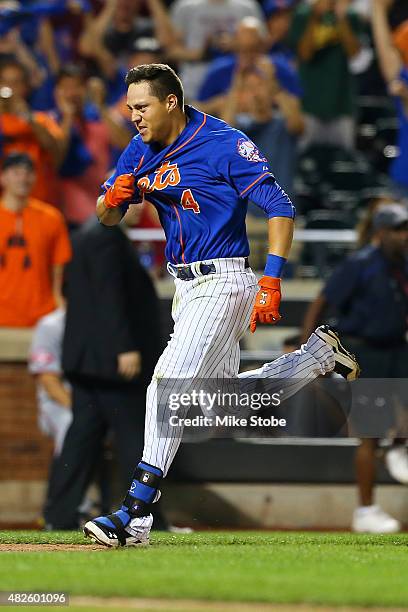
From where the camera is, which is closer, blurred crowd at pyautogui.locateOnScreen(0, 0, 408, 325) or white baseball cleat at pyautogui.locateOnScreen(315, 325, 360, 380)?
white baseball cleat at pyautogui.locateOnScreen(315, 325, 360, 380)

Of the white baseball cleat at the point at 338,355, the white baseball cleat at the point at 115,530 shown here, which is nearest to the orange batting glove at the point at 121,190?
the white baseball cleat at the point at 338,355

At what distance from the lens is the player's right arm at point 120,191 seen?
616 centimetres

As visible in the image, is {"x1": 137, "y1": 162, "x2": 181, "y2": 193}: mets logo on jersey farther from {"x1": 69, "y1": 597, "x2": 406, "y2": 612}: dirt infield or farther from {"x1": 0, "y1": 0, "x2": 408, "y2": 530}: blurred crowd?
{"x1": 0, "y1": 0, "x2": 408, "y2": 530}: blurred crowd

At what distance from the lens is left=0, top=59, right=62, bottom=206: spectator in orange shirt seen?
35.9 ft

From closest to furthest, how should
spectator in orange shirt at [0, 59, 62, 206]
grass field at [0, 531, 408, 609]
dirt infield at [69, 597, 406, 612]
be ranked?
1. dirt infield at [69, 597, 406, 612]
2. grass field at [0, 531, 408, 609]
3. spectator in orange shirt at [0, 59, 62, 206]

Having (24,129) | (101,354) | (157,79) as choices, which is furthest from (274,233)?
(24,129)

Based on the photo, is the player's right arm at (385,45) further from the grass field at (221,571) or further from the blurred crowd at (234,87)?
the grass field at (221,571)

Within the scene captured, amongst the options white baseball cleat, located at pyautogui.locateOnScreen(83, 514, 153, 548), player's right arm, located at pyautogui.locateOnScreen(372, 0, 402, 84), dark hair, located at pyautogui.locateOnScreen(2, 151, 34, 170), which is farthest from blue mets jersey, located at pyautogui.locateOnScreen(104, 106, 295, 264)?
player's right arm, located at pyautogui.locateOnScreen(372, 0, 402, 84)

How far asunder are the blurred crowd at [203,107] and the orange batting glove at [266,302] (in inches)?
132

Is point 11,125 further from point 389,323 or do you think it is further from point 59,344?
point 389,323

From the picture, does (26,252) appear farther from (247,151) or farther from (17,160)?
(247,151)

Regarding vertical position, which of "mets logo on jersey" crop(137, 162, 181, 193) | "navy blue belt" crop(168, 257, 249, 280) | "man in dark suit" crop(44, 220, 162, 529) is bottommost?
"man in dark suit" crop(44, 220, 162, 529)

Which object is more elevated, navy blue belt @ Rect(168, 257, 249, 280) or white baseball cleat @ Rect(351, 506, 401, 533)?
navy blue belt @ Rect(168, 257, 249, 280)

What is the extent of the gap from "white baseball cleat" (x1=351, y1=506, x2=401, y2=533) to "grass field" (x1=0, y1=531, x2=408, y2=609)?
106 inches
